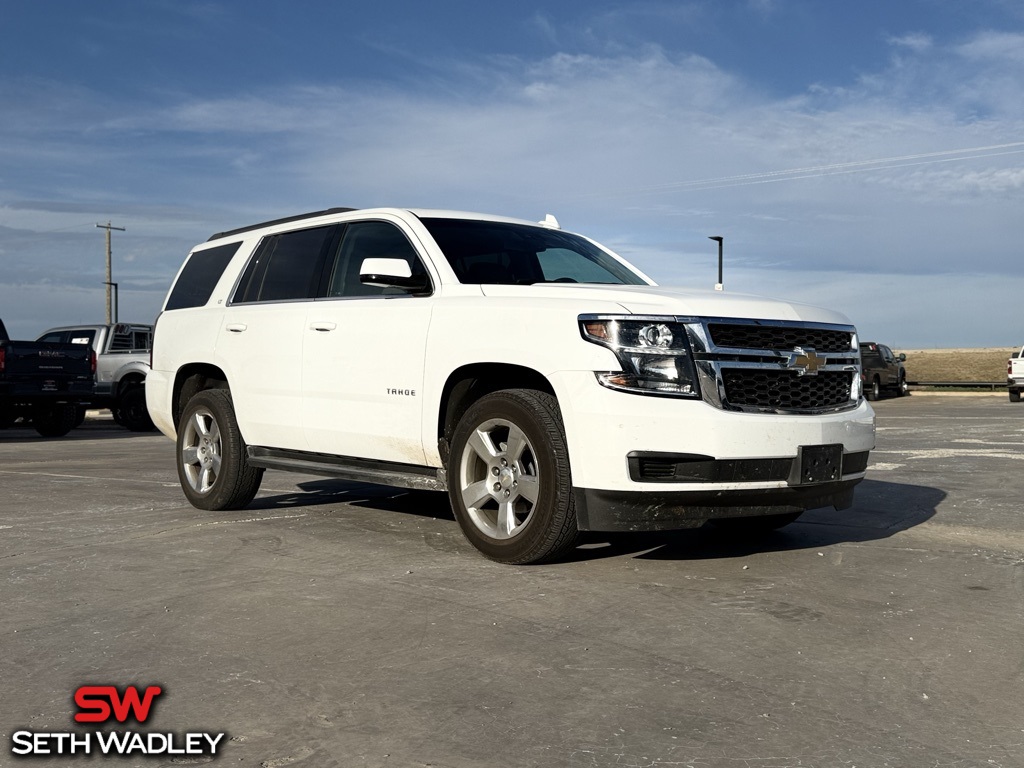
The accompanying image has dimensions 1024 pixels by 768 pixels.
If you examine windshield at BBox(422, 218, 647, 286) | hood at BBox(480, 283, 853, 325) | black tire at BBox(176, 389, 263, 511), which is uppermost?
windshield at BBox(422, 218, 647, 286)

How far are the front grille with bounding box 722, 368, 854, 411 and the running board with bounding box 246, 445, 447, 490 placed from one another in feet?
5.78

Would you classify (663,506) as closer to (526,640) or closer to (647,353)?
(647,353)

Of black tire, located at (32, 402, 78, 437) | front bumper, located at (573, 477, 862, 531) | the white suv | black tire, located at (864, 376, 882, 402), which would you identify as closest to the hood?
the white suv

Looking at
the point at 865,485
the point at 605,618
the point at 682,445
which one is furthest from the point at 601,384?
the point at 865,485

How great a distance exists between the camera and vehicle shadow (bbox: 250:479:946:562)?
6.34 meters

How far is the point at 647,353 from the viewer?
5379mm

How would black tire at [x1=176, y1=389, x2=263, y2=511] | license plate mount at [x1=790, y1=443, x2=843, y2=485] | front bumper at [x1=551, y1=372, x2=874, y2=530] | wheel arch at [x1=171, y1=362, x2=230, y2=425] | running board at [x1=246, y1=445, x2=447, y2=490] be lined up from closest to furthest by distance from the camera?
front bumper at [x1=551, y1=372, x2=874, y2=530] → license plate mount at [x1=790, y1=443, x2=843, y2=485] → running board at [x1=246, y1=445, x2=447, y2=490] → black tire at [x1=176, y1=389, x2=263, y2=511] → wheel arch at [x1=171, y1=362, x2=230, y2=425]

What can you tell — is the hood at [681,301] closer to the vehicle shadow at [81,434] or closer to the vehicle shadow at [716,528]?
the vehicle shadow at [716,528]

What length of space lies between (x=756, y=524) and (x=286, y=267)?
3.58m

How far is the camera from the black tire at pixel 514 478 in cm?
554

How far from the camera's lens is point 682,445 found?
17.5 ft

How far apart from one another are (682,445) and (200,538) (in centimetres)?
308

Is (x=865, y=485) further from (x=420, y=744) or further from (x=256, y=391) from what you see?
(x=420, y=744)

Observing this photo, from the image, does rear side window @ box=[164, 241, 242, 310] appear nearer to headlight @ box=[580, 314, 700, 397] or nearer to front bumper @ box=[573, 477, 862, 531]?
headlight @ box=[580, 314, 700, 397]
